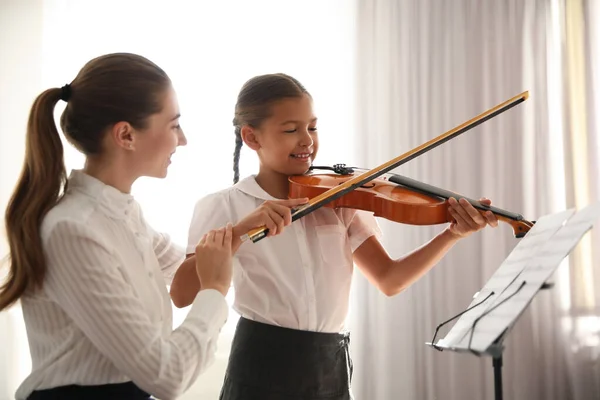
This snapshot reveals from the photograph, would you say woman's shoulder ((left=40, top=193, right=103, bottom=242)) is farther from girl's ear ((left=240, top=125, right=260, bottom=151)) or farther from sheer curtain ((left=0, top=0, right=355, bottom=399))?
sheer curtain ((left=0, top=0, right=355, bottom=399))

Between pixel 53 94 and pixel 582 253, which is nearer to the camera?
pixel 53 94

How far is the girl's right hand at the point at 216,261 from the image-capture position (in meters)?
1.18

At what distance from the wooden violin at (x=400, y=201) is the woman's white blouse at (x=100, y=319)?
17.9 inches

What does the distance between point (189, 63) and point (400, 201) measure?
1.60m

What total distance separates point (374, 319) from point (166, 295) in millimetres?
1785

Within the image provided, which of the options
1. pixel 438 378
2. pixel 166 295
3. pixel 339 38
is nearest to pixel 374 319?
pixel 438 378

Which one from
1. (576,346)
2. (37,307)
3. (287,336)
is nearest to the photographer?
(37,307)

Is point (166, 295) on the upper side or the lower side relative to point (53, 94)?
lower

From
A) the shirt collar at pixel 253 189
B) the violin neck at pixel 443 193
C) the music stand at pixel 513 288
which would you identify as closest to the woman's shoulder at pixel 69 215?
the shirt collar at pixel 253 189

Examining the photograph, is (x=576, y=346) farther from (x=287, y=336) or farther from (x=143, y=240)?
Answer: (x=143, y=240)

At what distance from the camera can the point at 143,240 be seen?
1.23 meters

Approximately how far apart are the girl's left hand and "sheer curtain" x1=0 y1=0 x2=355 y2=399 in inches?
53.3

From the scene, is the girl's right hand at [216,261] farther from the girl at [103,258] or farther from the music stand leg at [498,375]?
the music stand leg at [498,375]

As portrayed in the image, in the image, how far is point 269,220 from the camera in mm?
1311
